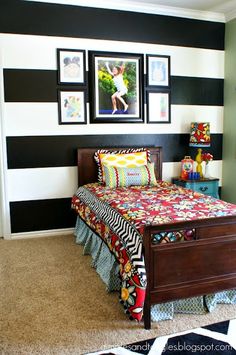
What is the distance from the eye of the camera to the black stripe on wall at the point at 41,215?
12.7ft

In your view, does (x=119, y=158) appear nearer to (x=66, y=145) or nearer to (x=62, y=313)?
(x=66, y=145)

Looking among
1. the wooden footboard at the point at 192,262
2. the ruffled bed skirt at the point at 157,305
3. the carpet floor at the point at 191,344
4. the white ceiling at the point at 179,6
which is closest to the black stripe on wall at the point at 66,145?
the ruffled bed skirt at the point at 157,305

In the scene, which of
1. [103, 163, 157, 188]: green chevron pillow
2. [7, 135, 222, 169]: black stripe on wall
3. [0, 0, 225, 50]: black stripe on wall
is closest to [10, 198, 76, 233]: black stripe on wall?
[7, 135, 222, 169]: black stripe on wall

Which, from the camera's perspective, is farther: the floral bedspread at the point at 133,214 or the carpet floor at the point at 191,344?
the floral bedspread at the point at 133,214

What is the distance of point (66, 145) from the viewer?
3973 mm

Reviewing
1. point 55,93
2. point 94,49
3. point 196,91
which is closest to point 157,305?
point 55,93

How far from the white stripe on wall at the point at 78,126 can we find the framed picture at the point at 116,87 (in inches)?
4.4

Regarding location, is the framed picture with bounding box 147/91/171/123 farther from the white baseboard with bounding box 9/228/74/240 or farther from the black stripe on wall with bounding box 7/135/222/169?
the white baseboard with bounding box 9/228/74/240

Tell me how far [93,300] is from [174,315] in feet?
1.94

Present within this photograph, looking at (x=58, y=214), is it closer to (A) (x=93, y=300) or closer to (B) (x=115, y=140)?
(B) (x=115, y=140)

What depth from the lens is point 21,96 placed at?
3.73 meters

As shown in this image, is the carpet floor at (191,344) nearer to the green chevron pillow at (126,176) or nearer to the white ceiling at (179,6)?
the green chevron pillow at (126,176)

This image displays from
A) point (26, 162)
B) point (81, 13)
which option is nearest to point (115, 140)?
point (26, 162)

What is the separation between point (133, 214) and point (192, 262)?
0.56 metres
